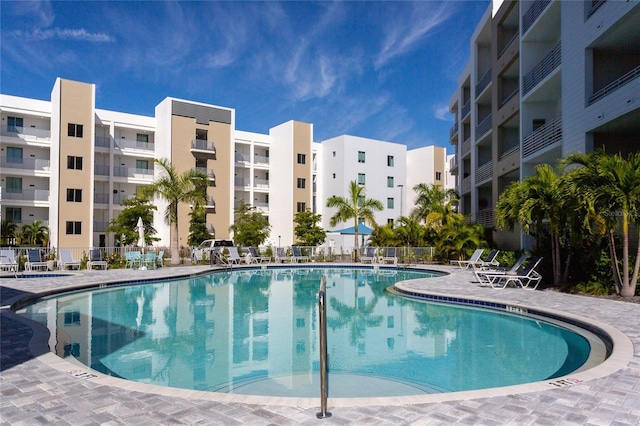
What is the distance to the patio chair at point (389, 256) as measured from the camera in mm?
26055

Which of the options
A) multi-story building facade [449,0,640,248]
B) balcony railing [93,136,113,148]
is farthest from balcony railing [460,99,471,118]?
balcony railing [93,136,113,148]

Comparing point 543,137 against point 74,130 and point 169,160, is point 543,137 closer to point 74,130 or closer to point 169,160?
point 169,160

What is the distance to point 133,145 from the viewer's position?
38.2m

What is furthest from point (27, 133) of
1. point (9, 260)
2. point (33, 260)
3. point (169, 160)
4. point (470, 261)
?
point (470, 261)

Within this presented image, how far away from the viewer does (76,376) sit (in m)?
5.07

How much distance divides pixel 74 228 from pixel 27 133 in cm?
787

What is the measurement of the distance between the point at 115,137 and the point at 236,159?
1031 cm

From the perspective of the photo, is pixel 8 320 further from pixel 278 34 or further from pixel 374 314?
pixel 278 34

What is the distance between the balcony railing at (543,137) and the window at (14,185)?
32.8m

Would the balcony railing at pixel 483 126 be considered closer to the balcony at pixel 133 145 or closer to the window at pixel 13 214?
the balcony at pixel 133 145

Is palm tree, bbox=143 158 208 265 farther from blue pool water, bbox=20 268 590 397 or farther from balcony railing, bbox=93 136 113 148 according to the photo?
balcony railing, bbox=93 136 113 148

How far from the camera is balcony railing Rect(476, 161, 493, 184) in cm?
2623

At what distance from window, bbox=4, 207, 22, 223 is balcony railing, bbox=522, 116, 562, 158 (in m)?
33.2

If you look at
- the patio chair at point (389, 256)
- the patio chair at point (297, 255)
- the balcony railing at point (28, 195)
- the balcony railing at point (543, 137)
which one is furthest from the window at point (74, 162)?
the balcony railing at point (543, 137)
